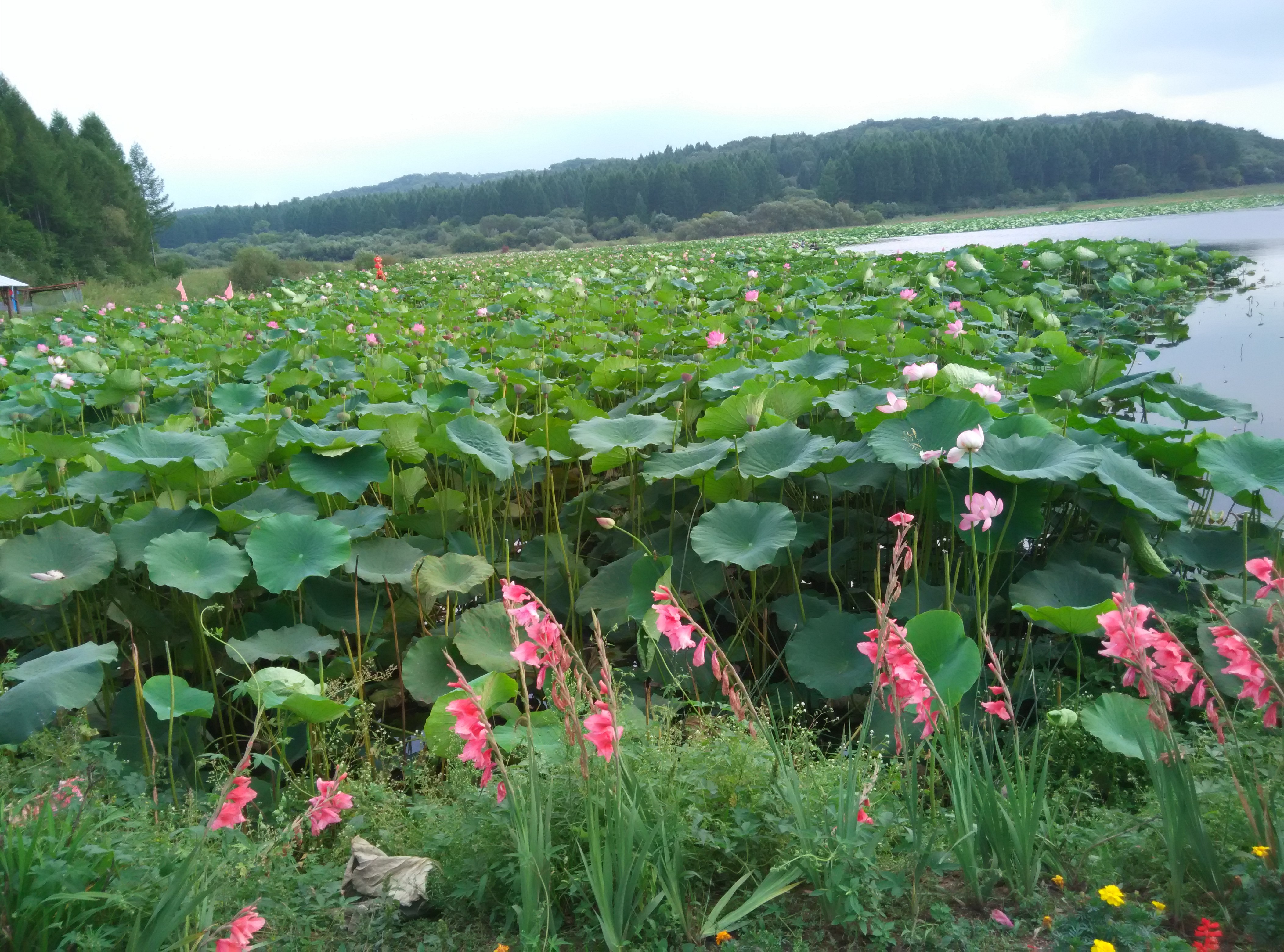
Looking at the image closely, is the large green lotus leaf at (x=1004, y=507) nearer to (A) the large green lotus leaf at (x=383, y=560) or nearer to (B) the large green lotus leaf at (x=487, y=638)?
(B) the large green lotus leaf at (x=487, y=638)

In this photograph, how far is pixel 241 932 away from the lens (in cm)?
115

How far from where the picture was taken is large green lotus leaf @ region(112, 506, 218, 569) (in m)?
2.26

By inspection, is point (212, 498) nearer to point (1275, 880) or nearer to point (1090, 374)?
point (1275, 880)

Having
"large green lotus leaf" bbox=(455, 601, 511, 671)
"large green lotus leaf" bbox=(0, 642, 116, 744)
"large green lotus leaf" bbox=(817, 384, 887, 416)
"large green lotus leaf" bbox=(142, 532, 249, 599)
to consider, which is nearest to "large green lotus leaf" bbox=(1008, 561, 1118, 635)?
"large green lotus leaf" bbox=(817, 384, 887, 416)

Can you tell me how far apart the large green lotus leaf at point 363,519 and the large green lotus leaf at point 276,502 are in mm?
87

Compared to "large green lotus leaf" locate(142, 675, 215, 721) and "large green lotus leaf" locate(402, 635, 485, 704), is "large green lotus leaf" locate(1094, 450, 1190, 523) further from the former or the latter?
"large green lotus leaf" locate(142, 675, 215, 721)

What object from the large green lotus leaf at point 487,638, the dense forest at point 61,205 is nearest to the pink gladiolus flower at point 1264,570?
the large green lotus leaf at point 487,638

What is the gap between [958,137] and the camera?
5653cm

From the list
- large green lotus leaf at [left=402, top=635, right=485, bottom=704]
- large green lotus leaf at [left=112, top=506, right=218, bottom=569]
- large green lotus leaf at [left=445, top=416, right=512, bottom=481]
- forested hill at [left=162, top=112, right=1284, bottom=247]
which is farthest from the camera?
forested hill at [left=162, top=112, right=1284, bottom=247]

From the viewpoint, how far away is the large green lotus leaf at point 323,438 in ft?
8.39

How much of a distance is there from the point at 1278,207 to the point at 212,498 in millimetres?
35031

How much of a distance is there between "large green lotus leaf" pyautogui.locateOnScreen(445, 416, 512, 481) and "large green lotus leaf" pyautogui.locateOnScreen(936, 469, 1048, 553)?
4.01 ft

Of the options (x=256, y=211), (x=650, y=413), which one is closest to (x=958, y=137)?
(x=650, y=413)

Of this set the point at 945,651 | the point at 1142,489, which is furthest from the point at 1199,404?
the point at 945,651
